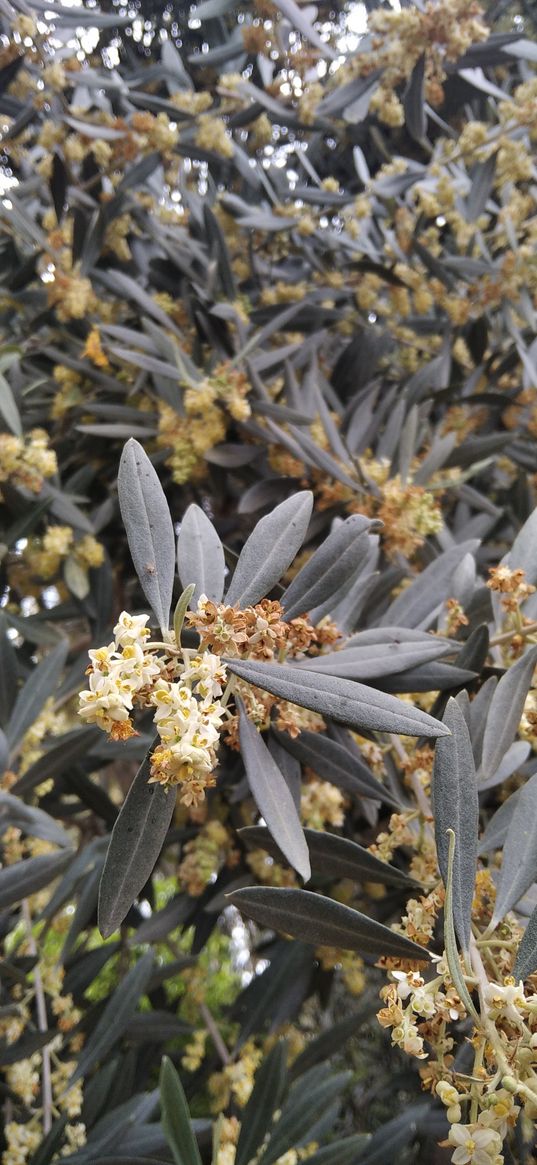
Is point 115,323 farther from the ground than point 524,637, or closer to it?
farther from the ground

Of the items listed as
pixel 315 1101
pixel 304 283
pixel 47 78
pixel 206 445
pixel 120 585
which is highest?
pixel 47 78

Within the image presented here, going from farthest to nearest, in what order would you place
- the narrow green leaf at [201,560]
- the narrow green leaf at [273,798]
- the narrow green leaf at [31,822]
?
the narrow green leaf at [31,822] < the narrow green leaf at [201,560] < the narrow green leaf at [273,798]

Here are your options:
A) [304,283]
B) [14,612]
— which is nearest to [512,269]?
[304,283]

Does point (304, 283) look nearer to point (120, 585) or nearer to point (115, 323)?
→ point (115, 323)

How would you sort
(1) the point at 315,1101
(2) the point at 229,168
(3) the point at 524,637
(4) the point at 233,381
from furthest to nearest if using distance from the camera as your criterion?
(2) the point at 229,168 → (4) the point at 233,381 → (1) the point at 315,1101 → (3) the point at 524,637

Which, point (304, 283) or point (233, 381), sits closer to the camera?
point (233, 381)

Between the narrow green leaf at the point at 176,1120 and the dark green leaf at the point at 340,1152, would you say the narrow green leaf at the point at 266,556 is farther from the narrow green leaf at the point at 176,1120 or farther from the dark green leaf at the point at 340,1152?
the dark green leaf at the point at 340,1152

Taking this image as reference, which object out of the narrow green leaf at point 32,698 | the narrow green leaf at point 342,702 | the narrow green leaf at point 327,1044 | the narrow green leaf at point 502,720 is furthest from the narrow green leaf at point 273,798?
the narrow green leaf at point 327,1044

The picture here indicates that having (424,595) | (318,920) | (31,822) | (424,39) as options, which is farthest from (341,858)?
(424,39)

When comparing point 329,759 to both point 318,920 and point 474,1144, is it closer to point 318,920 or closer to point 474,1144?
point 318,920
